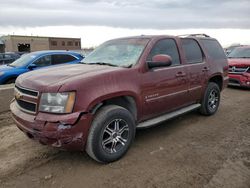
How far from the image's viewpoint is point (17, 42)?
Result: 57.3 meters

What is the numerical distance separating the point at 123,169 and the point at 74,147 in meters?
0.77

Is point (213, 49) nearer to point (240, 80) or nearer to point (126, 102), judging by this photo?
point (126, 102)

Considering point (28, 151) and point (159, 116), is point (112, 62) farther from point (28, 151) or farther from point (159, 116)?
point (28, 151)

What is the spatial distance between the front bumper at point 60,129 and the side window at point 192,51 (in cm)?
287

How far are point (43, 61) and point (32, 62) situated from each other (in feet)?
1.31

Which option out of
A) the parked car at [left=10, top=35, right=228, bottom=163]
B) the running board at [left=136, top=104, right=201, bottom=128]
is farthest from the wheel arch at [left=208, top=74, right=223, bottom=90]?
the running board at [left=136, top=104, right=201, bottom=128]

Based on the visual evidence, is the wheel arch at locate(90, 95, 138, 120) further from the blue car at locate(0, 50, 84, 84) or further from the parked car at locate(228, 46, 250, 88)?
the parked car at locate(228, 46, 250, 88)

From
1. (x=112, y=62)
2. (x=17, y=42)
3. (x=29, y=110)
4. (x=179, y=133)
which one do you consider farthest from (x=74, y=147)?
→ (x=17, y=42)

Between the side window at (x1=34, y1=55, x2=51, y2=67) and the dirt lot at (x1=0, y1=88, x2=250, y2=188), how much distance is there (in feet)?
12.1

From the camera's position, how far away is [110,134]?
12.1 feet

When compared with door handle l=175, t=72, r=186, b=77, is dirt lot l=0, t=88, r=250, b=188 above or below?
below

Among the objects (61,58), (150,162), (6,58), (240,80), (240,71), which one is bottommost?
(6,58)

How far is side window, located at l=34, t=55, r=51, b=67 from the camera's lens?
8.47m

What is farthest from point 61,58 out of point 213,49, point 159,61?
point 159,61
